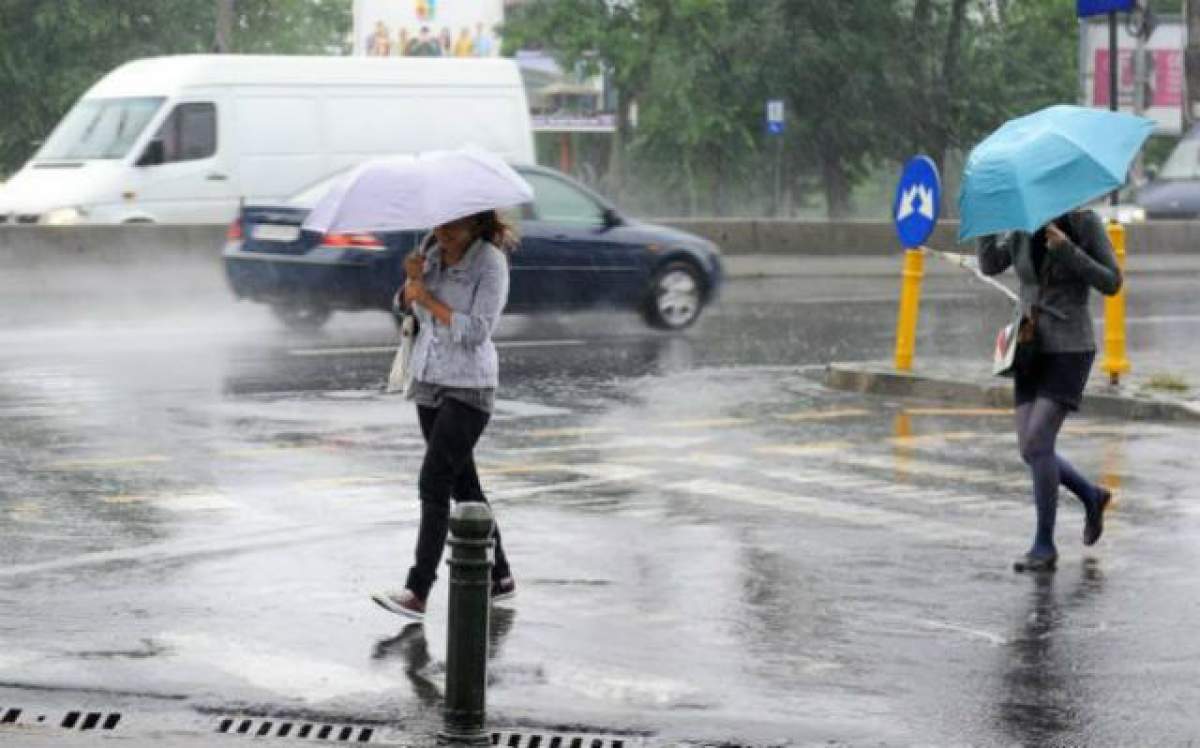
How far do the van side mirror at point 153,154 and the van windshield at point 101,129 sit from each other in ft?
0.61

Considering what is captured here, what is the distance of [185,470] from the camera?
42.1ft

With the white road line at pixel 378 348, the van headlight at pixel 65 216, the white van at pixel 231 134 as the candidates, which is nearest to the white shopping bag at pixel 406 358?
the white road line at pixel 378 348

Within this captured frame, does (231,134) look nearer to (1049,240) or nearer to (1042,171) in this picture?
(1049,240)

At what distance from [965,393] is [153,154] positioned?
13.8 meters

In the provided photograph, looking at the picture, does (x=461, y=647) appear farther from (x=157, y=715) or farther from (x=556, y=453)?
(x=556, y=453)

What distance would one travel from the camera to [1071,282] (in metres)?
10.1

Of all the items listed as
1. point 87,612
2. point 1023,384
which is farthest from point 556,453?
point 87,612

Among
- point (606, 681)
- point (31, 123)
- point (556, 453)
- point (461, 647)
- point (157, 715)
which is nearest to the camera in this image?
point (461, 647)

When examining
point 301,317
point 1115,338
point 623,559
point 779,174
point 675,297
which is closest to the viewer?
point 623,559

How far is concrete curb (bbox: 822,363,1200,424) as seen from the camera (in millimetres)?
15656

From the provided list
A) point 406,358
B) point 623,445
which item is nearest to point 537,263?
point 623,445

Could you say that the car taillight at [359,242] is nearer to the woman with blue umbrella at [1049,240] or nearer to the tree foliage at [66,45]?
the woman with blue umbrella at [1049,240]

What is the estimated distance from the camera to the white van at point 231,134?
92.3 ft

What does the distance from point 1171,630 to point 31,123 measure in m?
43.4
